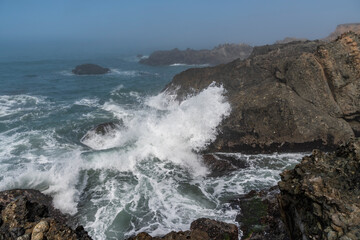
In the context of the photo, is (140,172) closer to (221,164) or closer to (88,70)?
(221,164)

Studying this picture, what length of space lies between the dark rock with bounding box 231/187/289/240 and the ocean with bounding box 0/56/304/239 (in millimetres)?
523

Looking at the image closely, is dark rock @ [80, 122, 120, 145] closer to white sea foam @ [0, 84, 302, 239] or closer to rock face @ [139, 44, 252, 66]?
white sea foam @ [0, 84, 302, 239]

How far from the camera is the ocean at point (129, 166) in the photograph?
10773 mm

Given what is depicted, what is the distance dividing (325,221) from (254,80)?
16.2 metres

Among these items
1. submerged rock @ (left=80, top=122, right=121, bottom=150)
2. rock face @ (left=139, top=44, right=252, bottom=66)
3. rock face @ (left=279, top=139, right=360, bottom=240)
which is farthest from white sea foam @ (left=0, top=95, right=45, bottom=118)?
rock face @ (left=139, top=44, right=252, bottom=66)

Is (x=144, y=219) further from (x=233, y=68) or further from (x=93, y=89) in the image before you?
(x=93, y=89)

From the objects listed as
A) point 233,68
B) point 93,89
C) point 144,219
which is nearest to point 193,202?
point 144,219

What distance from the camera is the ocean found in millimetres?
10773

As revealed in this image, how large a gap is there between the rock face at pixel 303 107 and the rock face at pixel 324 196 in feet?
28.7

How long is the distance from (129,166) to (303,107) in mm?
10011

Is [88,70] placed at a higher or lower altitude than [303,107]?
lower

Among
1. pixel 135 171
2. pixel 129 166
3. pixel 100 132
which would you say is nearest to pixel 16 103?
pixel 100 132

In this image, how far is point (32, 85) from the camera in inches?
1436

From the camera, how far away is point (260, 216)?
9664 mm
